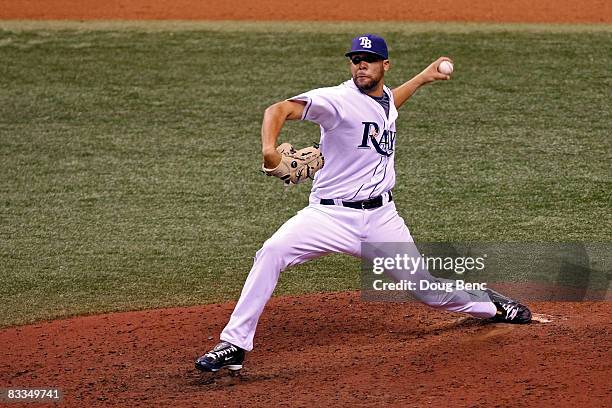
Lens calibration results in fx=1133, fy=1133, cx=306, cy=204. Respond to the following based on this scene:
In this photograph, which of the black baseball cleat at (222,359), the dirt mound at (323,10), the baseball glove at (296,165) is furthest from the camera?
the dirt mound at (323,10)

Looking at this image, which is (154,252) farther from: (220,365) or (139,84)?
(139,84)

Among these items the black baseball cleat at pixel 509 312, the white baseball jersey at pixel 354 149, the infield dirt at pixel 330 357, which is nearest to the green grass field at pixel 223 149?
the infield dirt at pixel 330 357

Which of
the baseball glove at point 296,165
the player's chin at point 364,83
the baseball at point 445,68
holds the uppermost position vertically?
the baseball at point 445,68

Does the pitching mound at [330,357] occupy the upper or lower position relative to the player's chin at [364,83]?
lower

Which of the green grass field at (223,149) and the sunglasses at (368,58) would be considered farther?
the green grass field at (223,149)

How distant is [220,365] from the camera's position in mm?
5801

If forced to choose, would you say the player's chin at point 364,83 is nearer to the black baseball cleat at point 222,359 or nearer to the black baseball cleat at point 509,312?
the black baseball cleat at point 509,312

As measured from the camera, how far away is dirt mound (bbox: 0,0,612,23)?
13562 mm

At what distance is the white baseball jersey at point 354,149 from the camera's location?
19.6ft

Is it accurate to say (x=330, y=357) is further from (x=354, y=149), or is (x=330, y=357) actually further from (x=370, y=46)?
(x=370, y=46)

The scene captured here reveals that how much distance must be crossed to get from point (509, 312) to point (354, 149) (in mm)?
1348

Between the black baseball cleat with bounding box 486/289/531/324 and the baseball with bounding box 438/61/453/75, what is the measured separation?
1.31 m

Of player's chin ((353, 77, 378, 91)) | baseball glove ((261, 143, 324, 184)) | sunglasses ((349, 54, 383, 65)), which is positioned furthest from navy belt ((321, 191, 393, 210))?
sunglasses ((349, 54, 383, 65))

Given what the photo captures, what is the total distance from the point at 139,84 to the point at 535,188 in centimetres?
461
